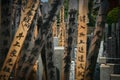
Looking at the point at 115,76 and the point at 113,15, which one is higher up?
the point at 113,15

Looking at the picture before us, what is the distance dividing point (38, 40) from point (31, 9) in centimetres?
66

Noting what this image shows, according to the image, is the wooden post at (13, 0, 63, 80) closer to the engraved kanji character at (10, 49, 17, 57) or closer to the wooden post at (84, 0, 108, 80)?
the engraved kanji character at (10, 49, 17, 57)

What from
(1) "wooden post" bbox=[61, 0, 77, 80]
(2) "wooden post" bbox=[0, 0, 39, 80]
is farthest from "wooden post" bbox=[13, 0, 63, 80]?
(1) "wooden post" bbox=[61, 0, 77, 80]

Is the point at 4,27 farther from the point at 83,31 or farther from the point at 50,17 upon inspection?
the point at 83,31

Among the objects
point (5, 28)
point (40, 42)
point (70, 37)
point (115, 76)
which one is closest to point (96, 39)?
point (70, 37)

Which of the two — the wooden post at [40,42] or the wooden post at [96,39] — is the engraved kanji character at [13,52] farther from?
the wooden post at [96,39]

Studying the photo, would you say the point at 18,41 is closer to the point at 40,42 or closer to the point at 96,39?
the point at 40,42

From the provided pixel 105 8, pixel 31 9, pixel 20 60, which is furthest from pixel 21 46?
pixel 105 8

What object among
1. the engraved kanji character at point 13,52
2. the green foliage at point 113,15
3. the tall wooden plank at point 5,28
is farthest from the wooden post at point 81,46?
the green foliage at point 113,15

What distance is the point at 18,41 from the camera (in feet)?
20.7

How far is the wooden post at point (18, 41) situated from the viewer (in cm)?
617

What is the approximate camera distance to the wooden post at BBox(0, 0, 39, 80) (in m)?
6.17

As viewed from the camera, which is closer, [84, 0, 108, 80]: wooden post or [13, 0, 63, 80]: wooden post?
[13, 0, 63, 80]: wooden post

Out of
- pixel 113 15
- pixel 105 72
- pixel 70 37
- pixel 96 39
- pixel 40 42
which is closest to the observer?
pixel 40 42
